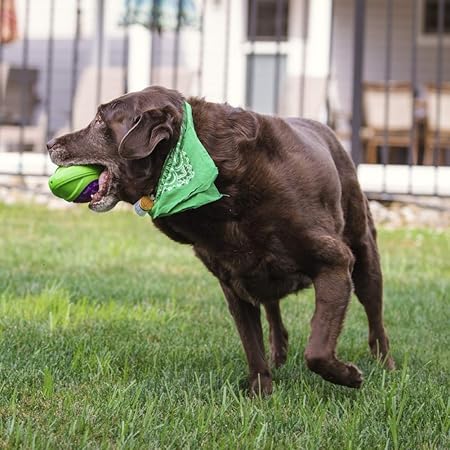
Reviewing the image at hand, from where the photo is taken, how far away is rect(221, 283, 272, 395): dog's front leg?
→ 3610 mm

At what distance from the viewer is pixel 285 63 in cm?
1318

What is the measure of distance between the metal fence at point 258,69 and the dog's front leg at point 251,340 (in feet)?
18.6

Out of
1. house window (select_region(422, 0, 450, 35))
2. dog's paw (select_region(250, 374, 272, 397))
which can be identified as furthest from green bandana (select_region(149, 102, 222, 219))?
house window (select_region(422, 0, 450, 35))

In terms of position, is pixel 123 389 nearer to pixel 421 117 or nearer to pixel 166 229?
pixel 166 229

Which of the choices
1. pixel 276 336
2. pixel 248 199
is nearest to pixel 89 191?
pixel 248 199

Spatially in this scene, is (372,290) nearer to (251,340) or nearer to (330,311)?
(251,340)

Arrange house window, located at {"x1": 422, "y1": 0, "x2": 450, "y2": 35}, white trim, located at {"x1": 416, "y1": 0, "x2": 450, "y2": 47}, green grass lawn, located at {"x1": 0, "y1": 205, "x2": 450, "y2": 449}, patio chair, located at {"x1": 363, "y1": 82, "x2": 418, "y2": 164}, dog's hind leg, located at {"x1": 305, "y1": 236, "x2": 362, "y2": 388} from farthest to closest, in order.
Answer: house window, located at {"x1": 422, "y1": 0, "x2": 450, "y2": 35}, white trim, located at {"x1": 416, "y1": 0, "x2": 450, "y2": 47}, patio chair, located at {"x1": 363, "y1": 82, "x2": 418, "y2": 164}, dog's hind leg, located at {"x1": 305, "y1": 236, "x2": 362, "y2": 388}, green grass lawn, located at {"x1": 0, "y1": 205, "x2": 450, "y2": 449}

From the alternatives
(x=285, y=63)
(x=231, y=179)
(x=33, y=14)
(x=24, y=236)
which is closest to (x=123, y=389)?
(x=231, y=179)

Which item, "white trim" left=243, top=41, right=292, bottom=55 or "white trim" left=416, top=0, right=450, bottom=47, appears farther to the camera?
"white trim" left=416, top=0, right=450, bottom=47

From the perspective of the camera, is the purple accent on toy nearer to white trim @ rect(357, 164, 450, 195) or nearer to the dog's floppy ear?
the dog's floppy ear

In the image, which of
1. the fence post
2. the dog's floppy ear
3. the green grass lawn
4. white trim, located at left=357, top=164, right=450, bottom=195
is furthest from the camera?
white trim, located at left=357, top=164, right=450, bottom=195

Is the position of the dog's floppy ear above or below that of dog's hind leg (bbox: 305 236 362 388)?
above

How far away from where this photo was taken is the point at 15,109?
47.6 feet

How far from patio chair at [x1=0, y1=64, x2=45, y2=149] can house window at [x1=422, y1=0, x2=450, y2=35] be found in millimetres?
6098
